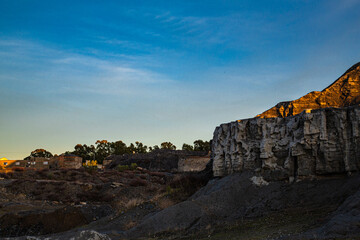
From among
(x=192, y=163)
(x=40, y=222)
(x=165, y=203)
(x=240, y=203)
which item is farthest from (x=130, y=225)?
(x=192, y=163)

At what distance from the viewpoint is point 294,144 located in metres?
12.9

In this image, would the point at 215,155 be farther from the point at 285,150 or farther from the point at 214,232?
the point at 214,232

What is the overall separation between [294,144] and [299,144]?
→ 0.61ft

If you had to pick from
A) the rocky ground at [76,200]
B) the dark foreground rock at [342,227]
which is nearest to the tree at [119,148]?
the rocky ground at [76,200]

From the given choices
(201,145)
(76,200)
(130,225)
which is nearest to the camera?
(130,225)

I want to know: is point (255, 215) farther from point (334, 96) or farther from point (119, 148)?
point (119, 148)

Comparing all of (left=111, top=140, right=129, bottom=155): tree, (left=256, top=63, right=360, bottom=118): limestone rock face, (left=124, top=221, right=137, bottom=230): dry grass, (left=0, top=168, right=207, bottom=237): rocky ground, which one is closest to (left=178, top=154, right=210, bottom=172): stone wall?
(left=0, top=168, right=207, bottom=237): rocky ground

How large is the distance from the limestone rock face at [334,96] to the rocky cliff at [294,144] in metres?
0.23

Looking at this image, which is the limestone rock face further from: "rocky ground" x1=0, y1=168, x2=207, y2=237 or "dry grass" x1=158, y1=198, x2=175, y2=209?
"dry grass" x1=158, y1=198, x2=175, y2=209

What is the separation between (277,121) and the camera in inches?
559

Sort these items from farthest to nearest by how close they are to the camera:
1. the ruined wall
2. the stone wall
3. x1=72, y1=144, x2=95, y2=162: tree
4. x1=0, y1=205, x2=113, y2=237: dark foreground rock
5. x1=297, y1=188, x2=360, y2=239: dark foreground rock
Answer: x1=72, y1=144, x2=95, y2=162: tree
the stone wall
x1=0, y1=205, x2=113, y2=237: dark foreground rock
the ruined wall
x1=297, y1=188, x2=360, y2=239: dark foreground rock

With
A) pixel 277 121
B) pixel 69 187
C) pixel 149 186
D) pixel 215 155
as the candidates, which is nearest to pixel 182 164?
pixel 149 186

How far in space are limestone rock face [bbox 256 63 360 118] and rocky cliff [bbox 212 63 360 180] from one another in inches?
9.0

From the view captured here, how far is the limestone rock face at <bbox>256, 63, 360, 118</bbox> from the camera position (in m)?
19.2
